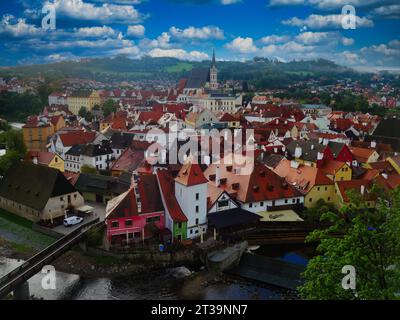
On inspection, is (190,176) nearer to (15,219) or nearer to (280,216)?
(280,216)

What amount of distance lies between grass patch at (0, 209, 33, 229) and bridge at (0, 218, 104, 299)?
4057 millimetres

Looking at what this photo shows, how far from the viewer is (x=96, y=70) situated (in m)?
67.2

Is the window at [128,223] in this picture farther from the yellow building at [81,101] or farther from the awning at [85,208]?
the yellow building at [81,101]

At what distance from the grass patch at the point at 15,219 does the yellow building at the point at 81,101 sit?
44376 millimetres

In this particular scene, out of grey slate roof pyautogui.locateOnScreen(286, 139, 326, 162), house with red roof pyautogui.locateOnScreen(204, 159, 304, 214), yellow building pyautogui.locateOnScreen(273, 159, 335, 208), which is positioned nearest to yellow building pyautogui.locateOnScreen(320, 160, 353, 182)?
yellow building pyautogui.locateOnScreen(273, 159, 335, 208)

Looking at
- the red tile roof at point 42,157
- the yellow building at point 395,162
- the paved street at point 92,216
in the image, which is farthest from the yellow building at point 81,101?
the yellow building at point 395,162

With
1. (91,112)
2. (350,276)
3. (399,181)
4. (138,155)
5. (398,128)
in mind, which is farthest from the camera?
(91,112)

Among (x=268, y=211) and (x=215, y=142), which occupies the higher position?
(x=215, y=142)

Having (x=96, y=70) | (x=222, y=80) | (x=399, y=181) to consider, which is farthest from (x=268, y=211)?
(x=222, y=80)

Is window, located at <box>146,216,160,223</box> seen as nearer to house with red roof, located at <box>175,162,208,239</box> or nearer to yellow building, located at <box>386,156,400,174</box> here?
house with red roof, located at <box>175,162,208,239</box>

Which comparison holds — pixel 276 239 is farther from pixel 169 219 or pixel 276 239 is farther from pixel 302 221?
pixel 169 219

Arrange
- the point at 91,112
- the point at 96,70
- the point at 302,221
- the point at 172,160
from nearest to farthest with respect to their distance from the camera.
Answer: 1. the point at 302,221
2. the point at 172,160
3. the point at 91,112
4. the point at 96,70

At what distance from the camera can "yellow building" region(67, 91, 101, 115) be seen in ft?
212
